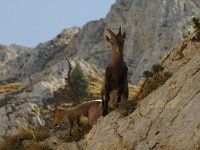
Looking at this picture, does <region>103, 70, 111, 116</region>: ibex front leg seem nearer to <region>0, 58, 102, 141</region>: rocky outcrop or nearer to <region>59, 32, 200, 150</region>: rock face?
<region>59, 32, 200, 150</region>: rock face

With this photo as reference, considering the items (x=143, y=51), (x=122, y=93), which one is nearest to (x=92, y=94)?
(x=143, y=51)

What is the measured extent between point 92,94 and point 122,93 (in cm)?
6568

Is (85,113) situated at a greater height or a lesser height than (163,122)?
lesser

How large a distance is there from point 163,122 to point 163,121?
53mm

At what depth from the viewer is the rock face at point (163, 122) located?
42.2ft

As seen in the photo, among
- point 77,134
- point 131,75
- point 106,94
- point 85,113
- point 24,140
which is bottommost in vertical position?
point 131,75

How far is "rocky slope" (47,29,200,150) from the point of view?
1288 centimetres

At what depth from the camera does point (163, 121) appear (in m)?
14.4

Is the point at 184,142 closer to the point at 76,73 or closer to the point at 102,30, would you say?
the point at 76,73

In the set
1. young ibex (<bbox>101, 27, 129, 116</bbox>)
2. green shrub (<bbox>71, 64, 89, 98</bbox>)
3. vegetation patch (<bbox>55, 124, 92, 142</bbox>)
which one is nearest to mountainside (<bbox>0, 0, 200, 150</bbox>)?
vegetation patch (<bbox>55, 124, 92, 142</bbox>)

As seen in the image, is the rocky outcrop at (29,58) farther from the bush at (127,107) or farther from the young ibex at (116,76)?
the bush at (127,107)

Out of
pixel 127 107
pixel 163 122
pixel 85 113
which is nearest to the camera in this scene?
pixel 163 122

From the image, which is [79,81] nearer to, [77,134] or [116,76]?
[77,134]

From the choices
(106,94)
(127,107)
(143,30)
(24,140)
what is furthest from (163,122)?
(143,30)
